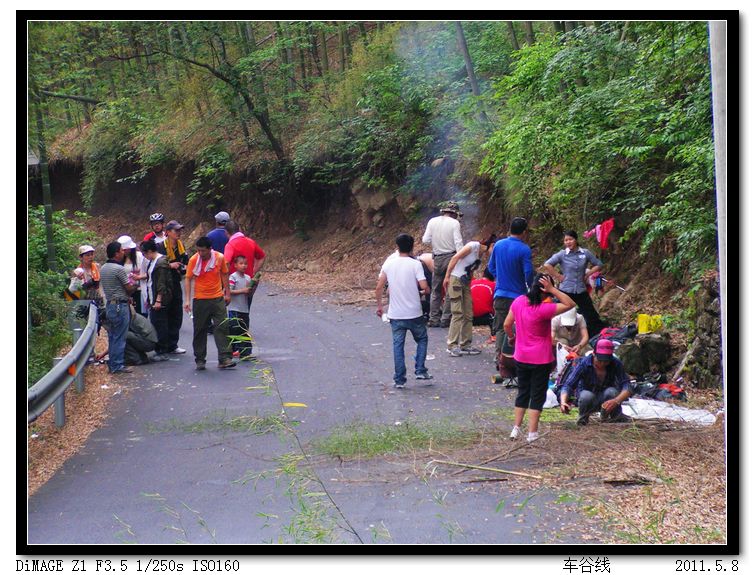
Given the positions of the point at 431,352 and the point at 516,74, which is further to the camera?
the point at 516,74

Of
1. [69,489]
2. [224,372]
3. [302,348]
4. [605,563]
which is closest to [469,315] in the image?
[302,348]

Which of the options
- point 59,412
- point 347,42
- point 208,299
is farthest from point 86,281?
point 347,42

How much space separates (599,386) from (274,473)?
3720 millimetres

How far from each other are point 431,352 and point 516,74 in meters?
4.72

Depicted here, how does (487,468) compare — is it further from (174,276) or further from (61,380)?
(174,276)

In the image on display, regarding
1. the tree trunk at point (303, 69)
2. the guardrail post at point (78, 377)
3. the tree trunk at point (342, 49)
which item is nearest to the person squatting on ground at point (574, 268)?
the guardrail post at point (78, 377)

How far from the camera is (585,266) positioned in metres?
11.8

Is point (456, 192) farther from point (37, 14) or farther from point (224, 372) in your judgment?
point (37, 14)

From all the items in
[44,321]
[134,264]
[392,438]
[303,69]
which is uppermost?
[303,69]

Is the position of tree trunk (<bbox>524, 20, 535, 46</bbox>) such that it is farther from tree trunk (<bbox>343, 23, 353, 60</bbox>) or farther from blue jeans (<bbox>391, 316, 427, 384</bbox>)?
tree trunk (<bbox>343, 23, 353, 60</bbox>)

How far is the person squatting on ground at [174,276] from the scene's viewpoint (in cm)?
1266

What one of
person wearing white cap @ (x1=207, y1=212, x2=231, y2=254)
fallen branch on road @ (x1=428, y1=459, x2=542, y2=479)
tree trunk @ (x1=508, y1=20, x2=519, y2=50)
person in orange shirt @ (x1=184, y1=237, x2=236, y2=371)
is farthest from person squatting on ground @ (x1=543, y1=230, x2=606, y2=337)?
tree trunk @ (x1=508, y1=20, x2=519, y2=50)

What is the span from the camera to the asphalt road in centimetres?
579

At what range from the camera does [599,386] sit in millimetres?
8836
